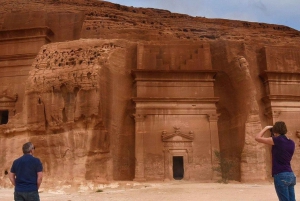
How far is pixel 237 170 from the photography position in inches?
794

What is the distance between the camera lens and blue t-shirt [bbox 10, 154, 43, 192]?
5.42m

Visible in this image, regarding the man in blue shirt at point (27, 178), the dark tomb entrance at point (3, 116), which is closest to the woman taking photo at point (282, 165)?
the man in blue shirt at point (27, 178)

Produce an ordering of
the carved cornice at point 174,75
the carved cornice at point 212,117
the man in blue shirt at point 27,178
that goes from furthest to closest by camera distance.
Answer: the carved cornice at point 174,75 < the carved cornice at point 212,117 < the man in blue shirt at point 27,178

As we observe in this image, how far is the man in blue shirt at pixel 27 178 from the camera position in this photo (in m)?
5.38

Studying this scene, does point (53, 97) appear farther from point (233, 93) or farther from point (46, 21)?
point (233, 93)

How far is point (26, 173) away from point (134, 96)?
50.0 feet

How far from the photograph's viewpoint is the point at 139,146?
63.9ft

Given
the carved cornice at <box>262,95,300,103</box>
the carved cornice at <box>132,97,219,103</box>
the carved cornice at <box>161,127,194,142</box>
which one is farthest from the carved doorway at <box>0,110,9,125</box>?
the carved cornice at <box>262,95,300,103</box>

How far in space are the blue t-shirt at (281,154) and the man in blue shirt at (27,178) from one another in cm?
365

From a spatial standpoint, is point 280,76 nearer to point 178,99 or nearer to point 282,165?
point 178,99

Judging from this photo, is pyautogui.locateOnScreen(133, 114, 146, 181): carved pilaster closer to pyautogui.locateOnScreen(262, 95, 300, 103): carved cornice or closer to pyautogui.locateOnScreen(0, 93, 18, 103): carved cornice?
pyautogui.locateOnScreen(262, 95, 300, 103): carved cornice

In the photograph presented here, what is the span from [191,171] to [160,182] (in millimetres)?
2065

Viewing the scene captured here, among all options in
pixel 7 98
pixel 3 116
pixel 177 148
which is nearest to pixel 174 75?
pixel 177 148

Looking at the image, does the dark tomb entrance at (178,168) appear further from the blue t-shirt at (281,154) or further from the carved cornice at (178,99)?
the blue t-shirt at (281,154)
